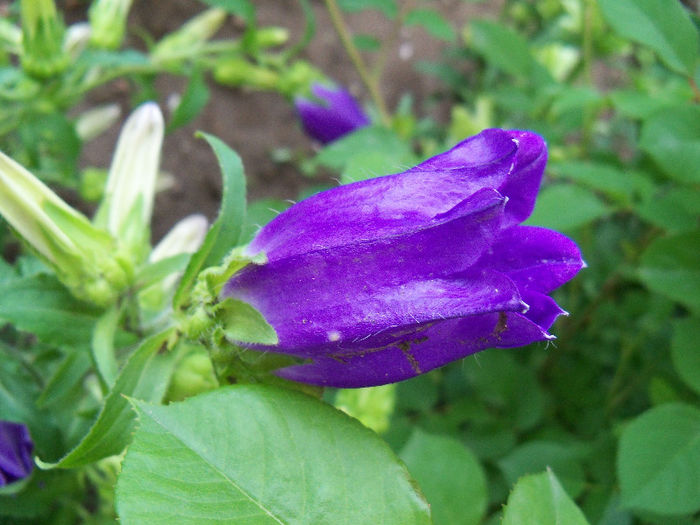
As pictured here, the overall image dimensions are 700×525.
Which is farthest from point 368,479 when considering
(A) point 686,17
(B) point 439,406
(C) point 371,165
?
(B) point 439,406

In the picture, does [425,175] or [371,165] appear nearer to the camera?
[425,175]

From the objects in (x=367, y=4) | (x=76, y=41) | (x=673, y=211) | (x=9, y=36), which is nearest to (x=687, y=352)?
(x=673, y=211)

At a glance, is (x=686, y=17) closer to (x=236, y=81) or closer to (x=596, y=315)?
(x=596, y=315)

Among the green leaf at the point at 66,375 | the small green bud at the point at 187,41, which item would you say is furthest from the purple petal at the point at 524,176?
the small green bud at the point at 187,41

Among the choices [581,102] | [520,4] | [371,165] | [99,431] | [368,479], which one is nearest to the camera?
[368,479]

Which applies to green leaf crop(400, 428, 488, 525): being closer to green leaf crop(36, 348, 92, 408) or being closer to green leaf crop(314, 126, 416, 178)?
green leaf crop(36, 348, 92, 408)

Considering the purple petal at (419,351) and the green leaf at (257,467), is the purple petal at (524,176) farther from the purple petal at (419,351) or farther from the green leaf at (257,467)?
the green leaf at (257,467)

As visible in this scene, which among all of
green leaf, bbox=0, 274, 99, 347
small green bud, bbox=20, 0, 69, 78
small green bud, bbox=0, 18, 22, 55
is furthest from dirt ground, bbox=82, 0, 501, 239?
green leaf, bbox=0, 274, 99, 347

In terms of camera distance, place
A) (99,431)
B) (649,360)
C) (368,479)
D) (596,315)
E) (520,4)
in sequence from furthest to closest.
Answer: (520,4) → (596,315) → (649,360) → (99,431) → (368,479)

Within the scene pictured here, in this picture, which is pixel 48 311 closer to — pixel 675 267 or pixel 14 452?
pixel 14 452
